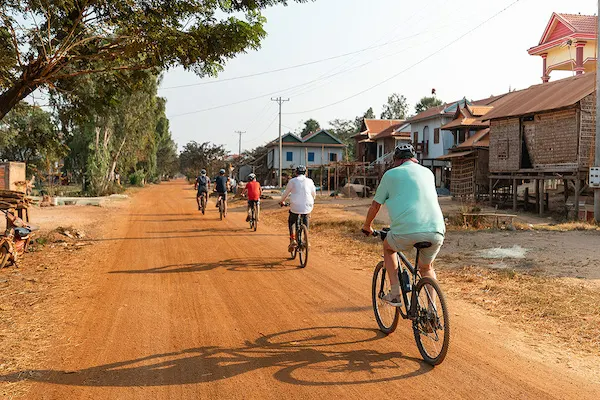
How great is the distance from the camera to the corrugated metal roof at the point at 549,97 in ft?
75.5

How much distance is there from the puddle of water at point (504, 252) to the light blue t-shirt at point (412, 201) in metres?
7.27

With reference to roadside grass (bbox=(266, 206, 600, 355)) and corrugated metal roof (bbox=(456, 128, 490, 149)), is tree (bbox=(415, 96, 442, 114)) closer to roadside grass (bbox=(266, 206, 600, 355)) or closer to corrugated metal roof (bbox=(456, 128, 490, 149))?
corrugated metal roof (bbox=(456, 128, 490, 149))

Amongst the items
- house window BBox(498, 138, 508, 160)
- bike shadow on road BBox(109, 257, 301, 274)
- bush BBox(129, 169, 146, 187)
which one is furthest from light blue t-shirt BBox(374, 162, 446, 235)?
bush BBox(129, 169, 146, 187)

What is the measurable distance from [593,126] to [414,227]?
2109 centimetres

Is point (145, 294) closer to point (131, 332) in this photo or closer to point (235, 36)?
point (131, 332)

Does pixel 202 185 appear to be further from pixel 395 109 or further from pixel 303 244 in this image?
pixel 395 109

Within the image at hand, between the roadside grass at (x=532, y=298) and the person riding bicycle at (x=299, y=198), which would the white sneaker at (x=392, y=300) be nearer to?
the roadside grass at (x=532, y=298)

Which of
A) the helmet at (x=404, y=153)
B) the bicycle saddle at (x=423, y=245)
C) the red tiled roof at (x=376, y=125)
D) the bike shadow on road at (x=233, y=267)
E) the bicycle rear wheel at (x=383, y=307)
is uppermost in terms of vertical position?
the red tiled roof at (x=376, y=125)

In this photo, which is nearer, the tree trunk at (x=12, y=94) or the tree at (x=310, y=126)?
the tree trunk at (x=12, y=94)

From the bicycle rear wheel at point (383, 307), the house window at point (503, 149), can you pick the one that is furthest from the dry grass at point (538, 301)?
the house window at point (503, 149)

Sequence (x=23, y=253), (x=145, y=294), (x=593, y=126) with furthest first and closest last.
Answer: (x=593, y=126) → (x=23, y=253) → (x=145, y=294)

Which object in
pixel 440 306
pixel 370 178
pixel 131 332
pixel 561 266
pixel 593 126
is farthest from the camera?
pixel 370 178

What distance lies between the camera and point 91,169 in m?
38.8

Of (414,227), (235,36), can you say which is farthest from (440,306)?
(235,36)
